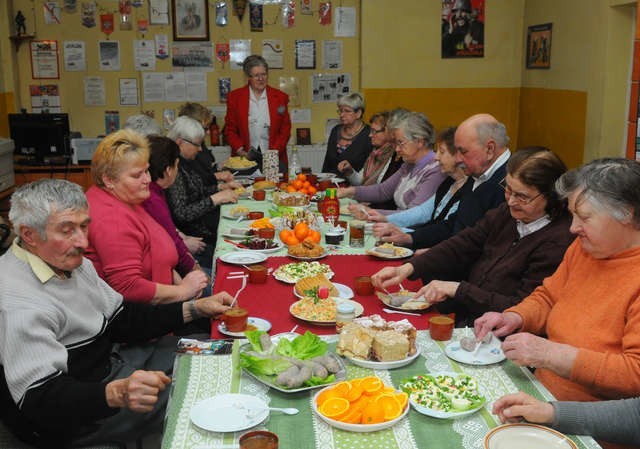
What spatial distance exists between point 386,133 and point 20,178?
4.09m

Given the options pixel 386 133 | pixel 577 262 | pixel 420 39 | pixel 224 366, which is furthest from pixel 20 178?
pixel 577 262

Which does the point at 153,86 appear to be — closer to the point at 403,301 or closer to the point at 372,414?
the point at 403,301

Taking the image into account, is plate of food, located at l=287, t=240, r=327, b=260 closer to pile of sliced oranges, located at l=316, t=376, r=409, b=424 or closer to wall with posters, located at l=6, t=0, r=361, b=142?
pile of sliced oranges, located at l=316, t=376, r=409, b=424

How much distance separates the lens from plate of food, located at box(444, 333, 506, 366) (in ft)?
6.31

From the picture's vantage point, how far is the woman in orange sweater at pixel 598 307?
1783 mm

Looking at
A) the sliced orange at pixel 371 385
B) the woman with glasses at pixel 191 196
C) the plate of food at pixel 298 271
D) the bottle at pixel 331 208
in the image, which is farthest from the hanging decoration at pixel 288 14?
the sliced orange at pixel 371 385

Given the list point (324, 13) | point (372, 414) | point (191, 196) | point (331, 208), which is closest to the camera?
point (372, 414)

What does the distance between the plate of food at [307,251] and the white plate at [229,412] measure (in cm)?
140

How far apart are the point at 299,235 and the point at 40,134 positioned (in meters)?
4.48

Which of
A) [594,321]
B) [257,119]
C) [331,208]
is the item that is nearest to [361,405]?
[594,321]

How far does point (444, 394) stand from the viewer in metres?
1.70

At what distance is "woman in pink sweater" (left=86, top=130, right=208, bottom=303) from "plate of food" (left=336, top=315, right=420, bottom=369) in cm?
107

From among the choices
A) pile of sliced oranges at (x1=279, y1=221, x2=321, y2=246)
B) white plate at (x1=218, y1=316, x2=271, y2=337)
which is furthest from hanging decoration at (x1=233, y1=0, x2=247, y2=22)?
white plate at (x1=218, y1=316, x2=271, y2=337)

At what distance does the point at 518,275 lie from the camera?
255cm
